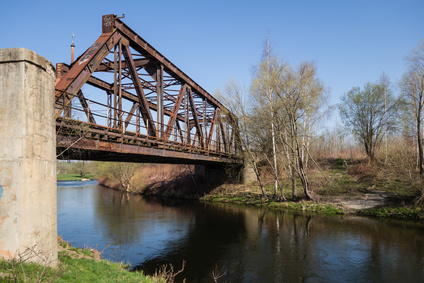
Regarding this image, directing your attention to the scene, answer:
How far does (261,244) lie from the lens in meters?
13.5

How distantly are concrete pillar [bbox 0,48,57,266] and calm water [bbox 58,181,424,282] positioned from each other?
5155mm

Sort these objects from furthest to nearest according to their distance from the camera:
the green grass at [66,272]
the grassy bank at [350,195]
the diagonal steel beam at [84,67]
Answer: the grassy bank at [350,195], the diagonal steel beam at [84,67], the green grass at [66,272]

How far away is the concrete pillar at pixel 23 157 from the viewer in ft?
18.4

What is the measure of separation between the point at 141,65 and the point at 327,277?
14.0m

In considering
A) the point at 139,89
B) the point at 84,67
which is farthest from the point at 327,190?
the point at 84,67

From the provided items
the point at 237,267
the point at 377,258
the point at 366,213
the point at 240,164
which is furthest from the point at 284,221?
the point at 240,164

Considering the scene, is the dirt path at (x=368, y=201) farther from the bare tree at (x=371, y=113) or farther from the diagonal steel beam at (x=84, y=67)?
the diagonal steel beam at (x=84, y=67)

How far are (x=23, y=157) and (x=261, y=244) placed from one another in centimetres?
1103

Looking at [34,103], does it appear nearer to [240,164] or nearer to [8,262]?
[8,262]

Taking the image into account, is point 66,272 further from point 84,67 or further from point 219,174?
point 219,174

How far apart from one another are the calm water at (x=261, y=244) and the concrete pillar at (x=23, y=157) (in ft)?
16.9

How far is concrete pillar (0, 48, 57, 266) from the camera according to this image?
18.4 feet

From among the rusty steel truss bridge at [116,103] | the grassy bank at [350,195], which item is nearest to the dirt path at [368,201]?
the grassy bank at [350,195]

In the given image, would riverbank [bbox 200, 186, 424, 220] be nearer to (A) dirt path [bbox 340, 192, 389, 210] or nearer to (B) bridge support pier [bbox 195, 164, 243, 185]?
(A) dirt path [bbox 340, 192, 389, 210]
